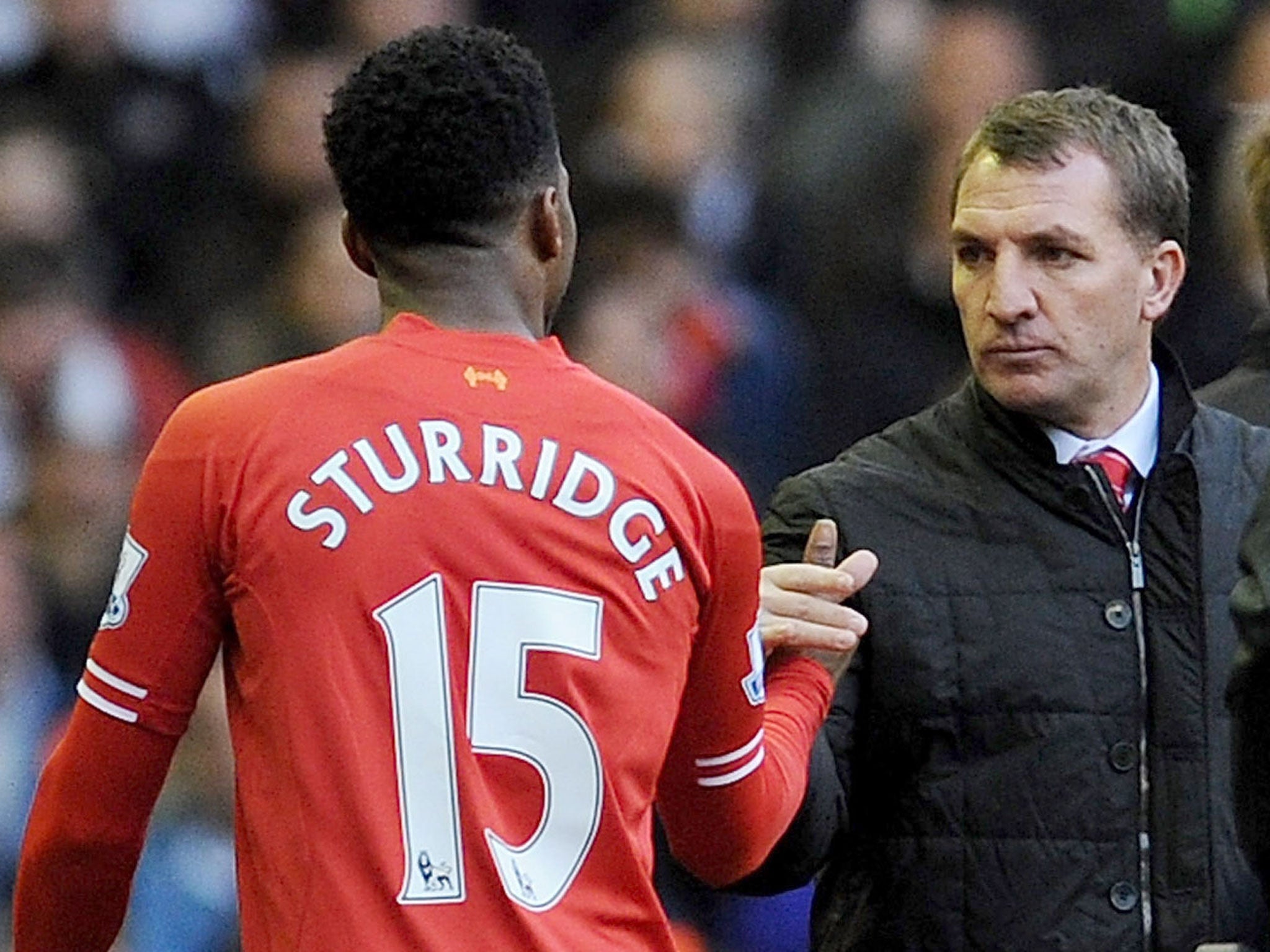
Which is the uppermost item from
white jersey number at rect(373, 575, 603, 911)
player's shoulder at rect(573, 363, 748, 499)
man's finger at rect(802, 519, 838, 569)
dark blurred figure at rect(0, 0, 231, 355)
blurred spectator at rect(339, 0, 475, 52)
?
blurred spectator at rect(339, 0, 475, 52)

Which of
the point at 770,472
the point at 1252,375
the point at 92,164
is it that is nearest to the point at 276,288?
the point at 92,164

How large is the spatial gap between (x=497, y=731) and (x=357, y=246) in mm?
507

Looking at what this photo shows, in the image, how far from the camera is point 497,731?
260 centimetres

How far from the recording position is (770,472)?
6680mm

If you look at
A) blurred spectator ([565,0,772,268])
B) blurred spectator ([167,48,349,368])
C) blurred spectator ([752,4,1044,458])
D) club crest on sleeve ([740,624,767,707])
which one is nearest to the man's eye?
club crest on sleeve ([740,624,767,707])

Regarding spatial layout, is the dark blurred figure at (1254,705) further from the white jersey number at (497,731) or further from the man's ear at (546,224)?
the man's ear at (546,224)

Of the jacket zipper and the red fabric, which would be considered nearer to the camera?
the red fabric

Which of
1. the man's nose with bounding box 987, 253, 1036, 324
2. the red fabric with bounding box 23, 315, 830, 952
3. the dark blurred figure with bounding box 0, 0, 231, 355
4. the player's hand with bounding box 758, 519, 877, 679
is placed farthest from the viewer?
the dark blurred figure with bounding box 0, 0, 231, 355

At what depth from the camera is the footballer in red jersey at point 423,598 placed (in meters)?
2.57

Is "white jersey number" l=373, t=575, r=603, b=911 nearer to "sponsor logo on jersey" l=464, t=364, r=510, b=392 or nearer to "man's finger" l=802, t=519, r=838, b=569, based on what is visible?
"sponsor logo on jersey" l=464, t=364, r=510, b=392

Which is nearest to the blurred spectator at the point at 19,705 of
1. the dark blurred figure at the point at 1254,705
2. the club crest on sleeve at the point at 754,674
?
the club crest on sleeve at the point at 754,674

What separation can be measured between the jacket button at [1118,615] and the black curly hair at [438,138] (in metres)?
0.95

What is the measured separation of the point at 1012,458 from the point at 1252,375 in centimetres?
61

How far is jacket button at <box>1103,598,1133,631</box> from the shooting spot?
3.27 meters
